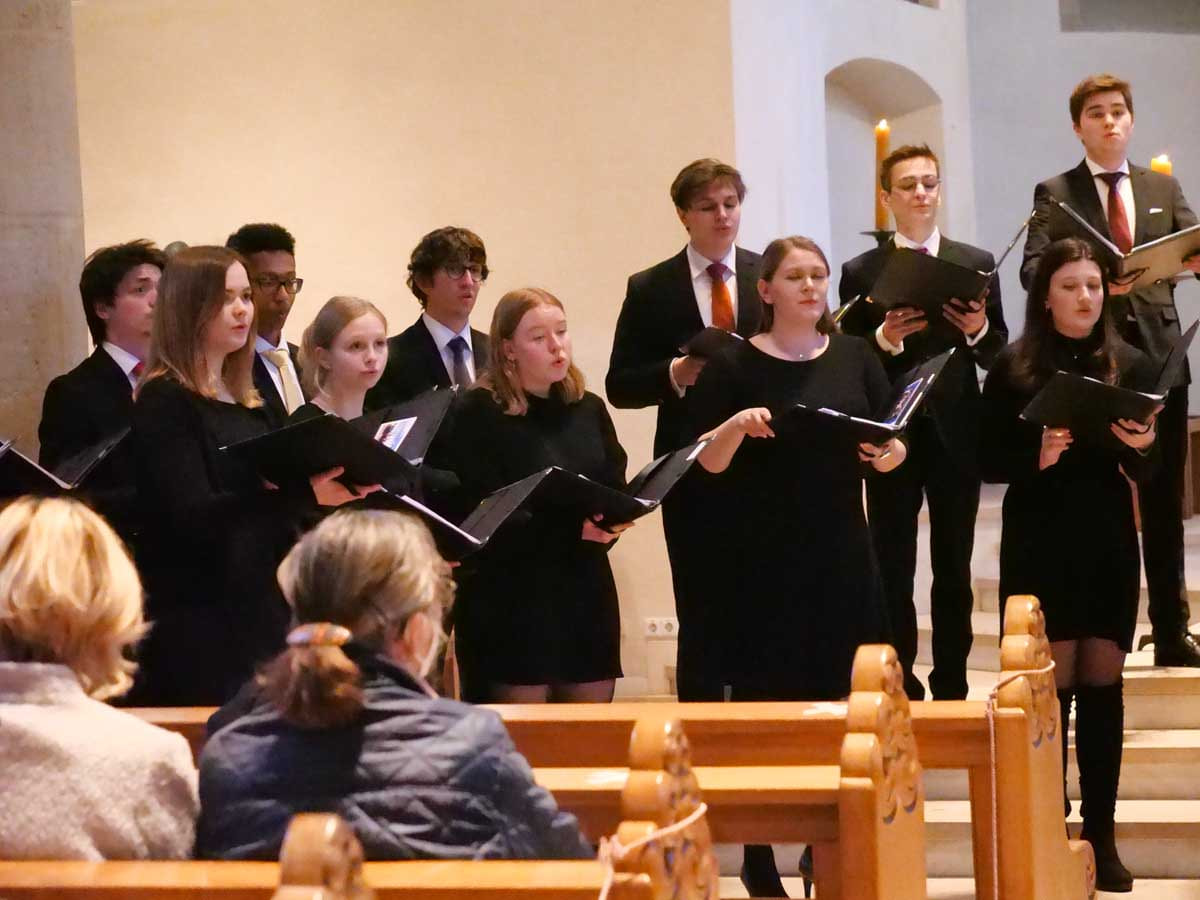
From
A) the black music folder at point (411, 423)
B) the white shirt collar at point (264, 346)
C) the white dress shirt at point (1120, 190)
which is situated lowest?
the black music folder at point (411, 423)

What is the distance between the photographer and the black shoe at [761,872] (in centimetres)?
392

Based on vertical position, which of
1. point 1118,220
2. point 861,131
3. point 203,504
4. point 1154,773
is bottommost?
point 1154,773

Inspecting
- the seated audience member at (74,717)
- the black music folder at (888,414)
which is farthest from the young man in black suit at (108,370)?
the seated audience member at (74,717)

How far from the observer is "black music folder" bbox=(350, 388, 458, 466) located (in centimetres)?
346

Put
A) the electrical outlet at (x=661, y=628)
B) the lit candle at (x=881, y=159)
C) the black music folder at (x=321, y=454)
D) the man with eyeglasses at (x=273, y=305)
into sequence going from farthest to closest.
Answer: the electrical outlet at (x=661, y=628) → the lit candle at (x=881, y=159) → the man with eyeglasses at (x=273, y=305) → the black music folder at (x=321, y=454)

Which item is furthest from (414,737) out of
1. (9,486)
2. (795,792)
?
(9,486)

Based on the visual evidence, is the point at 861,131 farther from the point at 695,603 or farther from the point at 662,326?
the point at 695,603

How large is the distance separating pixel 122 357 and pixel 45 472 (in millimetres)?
587

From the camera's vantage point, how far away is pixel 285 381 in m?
4.31

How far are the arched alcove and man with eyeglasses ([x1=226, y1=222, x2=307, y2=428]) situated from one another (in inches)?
161

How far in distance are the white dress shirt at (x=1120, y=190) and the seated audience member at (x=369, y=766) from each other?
3.44 m

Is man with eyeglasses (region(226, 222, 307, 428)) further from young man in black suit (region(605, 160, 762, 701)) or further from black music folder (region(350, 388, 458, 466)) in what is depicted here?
young man in black suit (region(605, 160, 762, 701))

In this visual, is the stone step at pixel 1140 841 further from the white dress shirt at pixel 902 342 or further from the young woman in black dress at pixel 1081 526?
the white dress shirt at pixel 902 342

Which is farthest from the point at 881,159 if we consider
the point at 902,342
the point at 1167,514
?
the point at 1167,514
